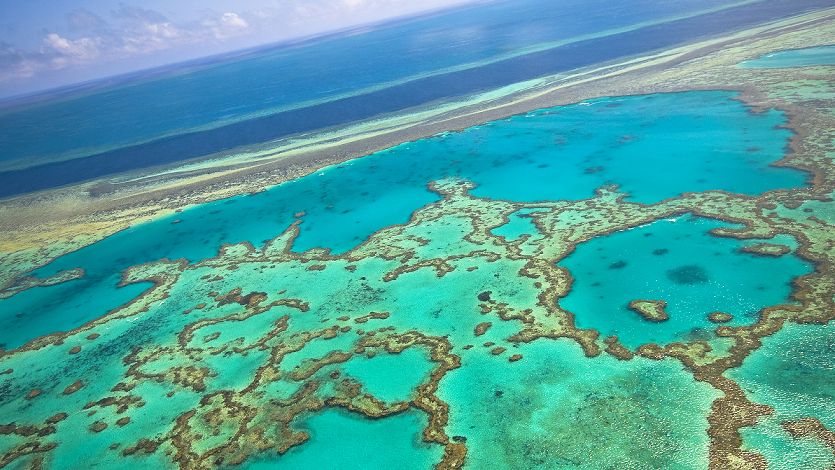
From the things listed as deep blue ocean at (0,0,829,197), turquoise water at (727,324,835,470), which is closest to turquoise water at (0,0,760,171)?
deep blue ocean at (0,0,829,197)

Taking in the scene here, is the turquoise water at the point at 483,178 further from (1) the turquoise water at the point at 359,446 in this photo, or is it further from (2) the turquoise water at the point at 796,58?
(1) the turquoise water at the point at 359,446

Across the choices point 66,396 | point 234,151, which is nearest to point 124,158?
point 234,151

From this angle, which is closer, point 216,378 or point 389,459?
point 389,459

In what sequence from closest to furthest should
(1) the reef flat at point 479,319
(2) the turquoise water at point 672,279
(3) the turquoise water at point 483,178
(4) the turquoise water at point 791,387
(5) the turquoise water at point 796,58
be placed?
(4) the turquoise water at point 791,387 → (1) the reef flat at point 479,319 → (2) the turquoise water at point 672,279 → (3) the turquoise water at point 483,178 → (5) the turquoise water at point 796,58

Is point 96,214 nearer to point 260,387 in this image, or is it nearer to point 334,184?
point 334,184

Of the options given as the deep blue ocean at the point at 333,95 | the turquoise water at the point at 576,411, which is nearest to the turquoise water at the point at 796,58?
the deep blue ocean at the point at 333,95
